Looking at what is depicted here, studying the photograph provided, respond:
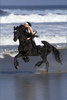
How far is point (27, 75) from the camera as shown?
12320 millimetres

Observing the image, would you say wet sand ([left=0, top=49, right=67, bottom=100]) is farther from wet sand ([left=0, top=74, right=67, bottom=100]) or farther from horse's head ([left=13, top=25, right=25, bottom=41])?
horse's head ([left=13, top=25, right=25, bottom=41])

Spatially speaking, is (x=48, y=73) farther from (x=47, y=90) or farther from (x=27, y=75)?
(x=47, y=90)

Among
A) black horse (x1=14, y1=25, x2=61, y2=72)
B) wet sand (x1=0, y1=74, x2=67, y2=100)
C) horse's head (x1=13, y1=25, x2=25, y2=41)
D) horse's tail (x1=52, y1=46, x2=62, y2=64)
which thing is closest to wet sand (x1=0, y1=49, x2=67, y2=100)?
Answer: wet sand (x1=0, y1=74, x2=67, y2=100)

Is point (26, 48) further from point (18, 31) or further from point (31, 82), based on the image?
point (31, 82)

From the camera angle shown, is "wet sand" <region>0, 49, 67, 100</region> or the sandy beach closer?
"wet sand" <region>0, 49, 67, 100</region>

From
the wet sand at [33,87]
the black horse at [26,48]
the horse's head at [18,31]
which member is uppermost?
the horse's head at [18,31]

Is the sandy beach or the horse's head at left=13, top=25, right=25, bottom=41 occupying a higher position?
the horse's head at left=13, top=25, right=25, bottom=41

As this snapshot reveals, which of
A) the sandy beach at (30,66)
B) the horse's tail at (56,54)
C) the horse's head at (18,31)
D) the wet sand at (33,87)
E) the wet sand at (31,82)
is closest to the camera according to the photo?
the wet sand at (33,87)

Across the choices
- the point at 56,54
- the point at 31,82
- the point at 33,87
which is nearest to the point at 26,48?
the point at 56,54

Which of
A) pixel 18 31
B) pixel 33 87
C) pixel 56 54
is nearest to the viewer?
pixel 33 87

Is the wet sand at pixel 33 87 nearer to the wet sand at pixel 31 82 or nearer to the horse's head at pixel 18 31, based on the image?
the wet sand at pixel 31 82

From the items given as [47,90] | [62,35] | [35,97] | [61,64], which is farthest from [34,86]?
[62,35]

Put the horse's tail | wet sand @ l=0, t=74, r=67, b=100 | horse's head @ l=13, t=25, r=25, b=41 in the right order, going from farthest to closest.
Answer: the horse's tail, horse's head @ l=13, t=25, r=25, b=41, wet sand @ l=0, t=74, r=67, b=100

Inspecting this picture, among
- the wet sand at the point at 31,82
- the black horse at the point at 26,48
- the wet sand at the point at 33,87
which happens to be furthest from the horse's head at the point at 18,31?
the wet sand at the point at 33,87
